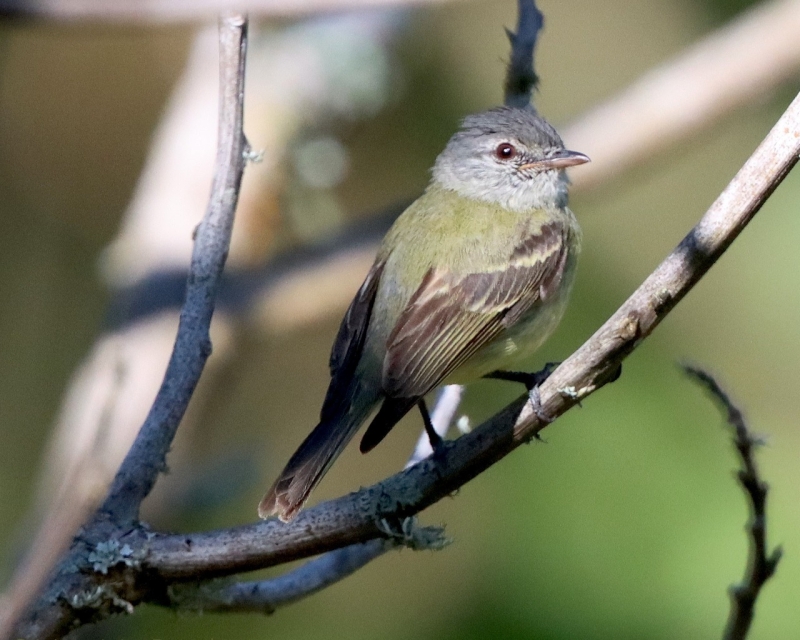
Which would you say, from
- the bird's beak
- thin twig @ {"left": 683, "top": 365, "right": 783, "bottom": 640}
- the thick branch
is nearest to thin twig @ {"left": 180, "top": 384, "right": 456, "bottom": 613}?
the thick branch

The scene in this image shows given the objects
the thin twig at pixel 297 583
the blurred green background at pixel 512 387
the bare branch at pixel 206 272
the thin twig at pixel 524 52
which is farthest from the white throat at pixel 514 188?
the bare branch at pixel 206 272

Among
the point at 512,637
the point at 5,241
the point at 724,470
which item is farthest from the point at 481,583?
the point at 5,241

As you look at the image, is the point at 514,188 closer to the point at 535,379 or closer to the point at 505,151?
the point at 505,151

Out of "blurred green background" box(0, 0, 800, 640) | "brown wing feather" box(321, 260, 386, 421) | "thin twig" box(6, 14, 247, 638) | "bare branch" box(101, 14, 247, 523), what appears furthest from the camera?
"blurred green background" box(0, 0, 800, 640)

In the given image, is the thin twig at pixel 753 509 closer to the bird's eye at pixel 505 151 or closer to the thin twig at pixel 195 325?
the thin twig at pixel 195 325

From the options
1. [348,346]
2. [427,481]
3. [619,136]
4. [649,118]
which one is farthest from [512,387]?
[427,481]

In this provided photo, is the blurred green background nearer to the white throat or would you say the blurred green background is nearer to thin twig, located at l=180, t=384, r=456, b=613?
thin twig, located at l=180, t=384, r=456, b=613

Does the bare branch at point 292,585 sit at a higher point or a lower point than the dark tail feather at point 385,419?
lower

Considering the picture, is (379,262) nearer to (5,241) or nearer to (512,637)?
(512,637)
